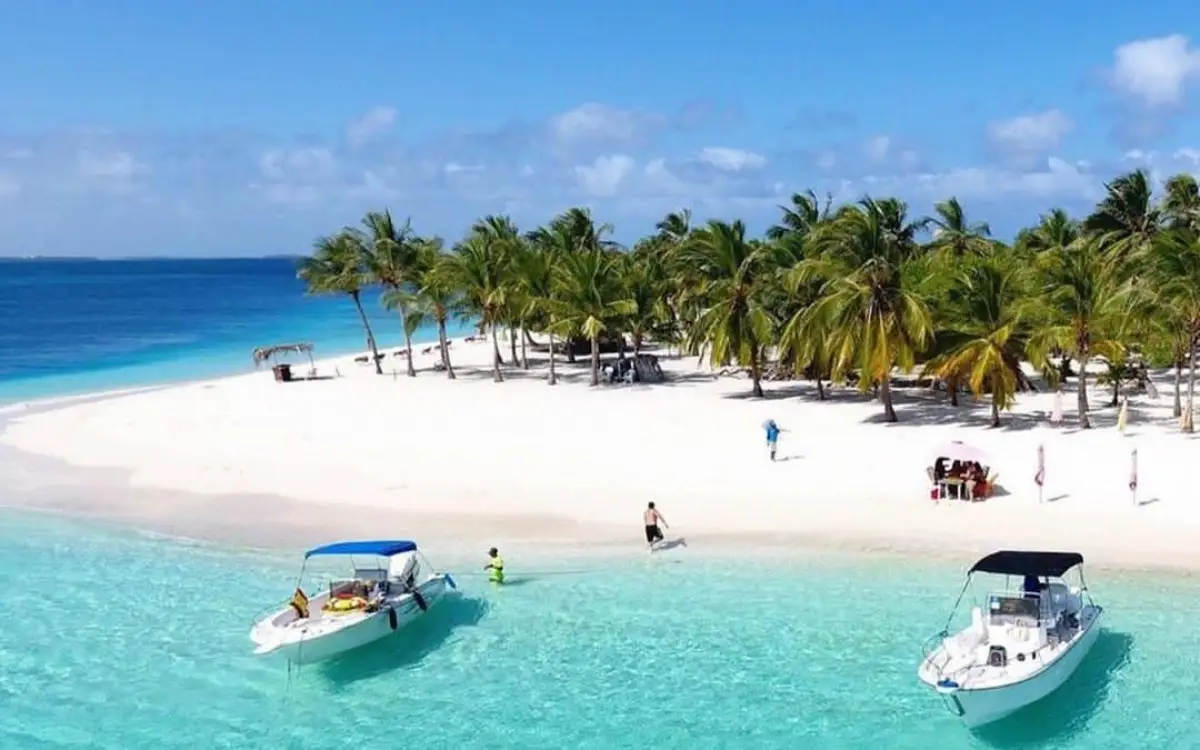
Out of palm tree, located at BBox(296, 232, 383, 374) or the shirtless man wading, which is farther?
A: palm tree, located at BBox(296, 232, 383, 374)

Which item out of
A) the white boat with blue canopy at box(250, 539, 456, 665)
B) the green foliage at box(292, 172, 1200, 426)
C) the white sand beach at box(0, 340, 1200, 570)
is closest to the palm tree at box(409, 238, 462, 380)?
the green foliage at box(292, 172, 1200, 426)

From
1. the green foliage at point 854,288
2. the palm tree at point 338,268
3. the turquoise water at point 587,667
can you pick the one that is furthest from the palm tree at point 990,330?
the palm tree at point 338,268

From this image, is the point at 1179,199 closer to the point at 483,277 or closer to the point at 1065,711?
the point at 483,277

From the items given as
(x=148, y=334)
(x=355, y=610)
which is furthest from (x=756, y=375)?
(x=148, y=334)

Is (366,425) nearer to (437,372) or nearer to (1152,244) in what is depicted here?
(437,372)

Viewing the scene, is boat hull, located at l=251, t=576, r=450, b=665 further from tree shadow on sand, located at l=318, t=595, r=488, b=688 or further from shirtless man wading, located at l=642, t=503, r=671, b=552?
shirtless man wading, located at l=642, t=503, r=671, b=552

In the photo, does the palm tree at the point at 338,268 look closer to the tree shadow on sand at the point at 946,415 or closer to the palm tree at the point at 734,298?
the palm tree at the point at 734,298
